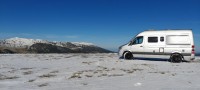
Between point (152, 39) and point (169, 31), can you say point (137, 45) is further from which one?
point (169, 31)

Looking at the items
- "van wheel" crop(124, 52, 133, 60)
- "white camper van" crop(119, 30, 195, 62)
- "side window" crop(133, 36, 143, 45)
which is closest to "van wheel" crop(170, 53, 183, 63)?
"white camper van" crop(119, 30, 195, 62)

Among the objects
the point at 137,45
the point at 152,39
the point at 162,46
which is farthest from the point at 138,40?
the point at 162,46

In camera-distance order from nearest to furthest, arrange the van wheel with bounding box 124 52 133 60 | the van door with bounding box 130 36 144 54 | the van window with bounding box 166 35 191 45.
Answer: the van window with bounding box 166 35 191 45 → the van door with bounding box 130 36 144 54 → the van wheel with bounding box 124 52 133 60

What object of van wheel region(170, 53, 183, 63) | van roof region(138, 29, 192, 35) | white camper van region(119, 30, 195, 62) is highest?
van roof region(138, 29, 192, 35)

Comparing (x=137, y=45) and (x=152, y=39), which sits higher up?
(x=152, y=39)

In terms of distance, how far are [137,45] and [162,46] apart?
2.26 metres

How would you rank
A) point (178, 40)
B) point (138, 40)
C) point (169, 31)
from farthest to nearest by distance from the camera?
point (138, 40)
point (169, 31)
point (178, 40)

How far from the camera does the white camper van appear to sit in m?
22.8

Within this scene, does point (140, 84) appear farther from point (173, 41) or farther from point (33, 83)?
point (173, 41)

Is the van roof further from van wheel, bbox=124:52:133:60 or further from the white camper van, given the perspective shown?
van wheel, bbox=124:52:133:60

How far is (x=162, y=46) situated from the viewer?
931 inches

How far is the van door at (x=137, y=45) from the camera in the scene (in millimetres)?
24639

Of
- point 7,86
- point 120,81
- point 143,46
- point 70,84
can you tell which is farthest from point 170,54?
Answer: point 7,86

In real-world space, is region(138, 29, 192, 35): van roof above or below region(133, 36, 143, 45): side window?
above
